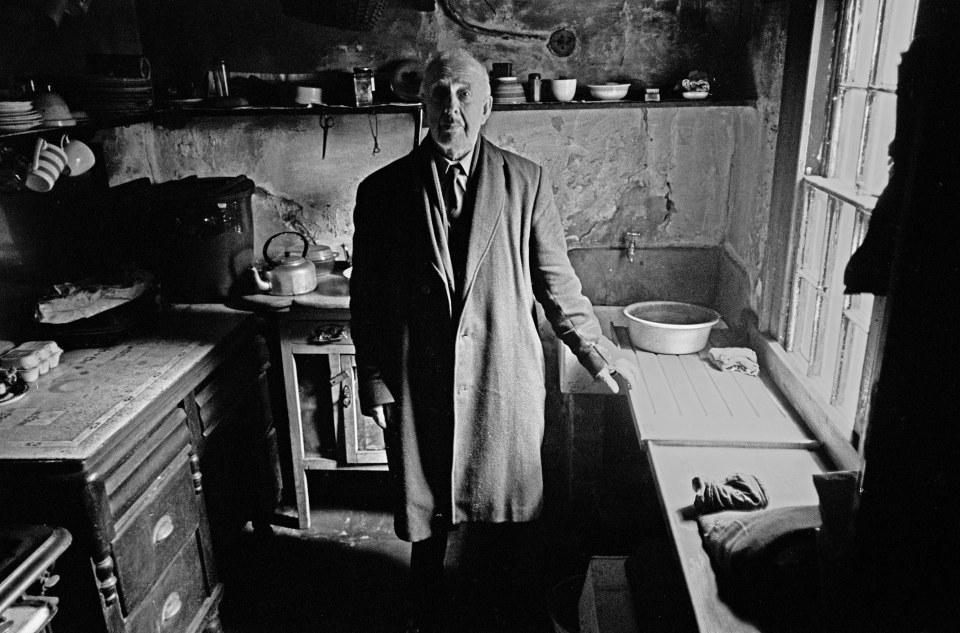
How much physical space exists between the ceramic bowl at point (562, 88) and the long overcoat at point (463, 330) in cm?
84

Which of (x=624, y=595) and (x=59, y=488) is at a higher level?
(x=59, y=488)

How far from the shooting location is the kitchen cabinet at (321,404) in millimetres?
3236

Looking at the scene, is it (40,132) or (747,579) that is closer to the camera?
(747,579)

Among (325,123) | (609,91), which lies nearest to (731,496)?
(609,91)

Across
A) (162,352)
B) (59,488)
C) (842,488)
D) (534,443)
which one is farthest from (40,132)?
(842,488)

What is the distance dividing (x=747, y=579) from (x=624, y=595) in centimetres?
79

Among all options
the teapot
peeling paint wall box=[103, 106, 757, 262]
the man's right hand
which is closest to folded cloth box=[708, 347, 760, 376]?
peeling paint wall box=[103, 106, 757, 262]

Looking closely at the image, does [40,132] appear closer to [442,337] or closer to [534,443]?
[442,337]

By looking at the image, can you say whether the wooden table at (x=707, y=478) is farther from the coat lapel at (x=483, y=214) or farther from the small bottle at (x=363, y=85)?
the small bottle at (x=363, y=85)

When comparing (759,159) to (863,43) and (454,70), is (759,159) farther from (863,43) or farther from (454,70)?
(454,70)

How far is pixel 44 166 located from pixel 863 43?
9.15 feet

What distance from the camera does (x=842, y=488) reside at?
1.44 meters

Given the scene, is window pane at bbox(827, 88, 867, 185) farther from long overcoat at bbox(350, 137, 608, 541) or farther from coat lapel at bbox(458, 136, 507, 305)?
coat lapel at bbox(458, 136, 507, 305)

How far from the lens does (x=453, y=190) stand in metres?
2.40
